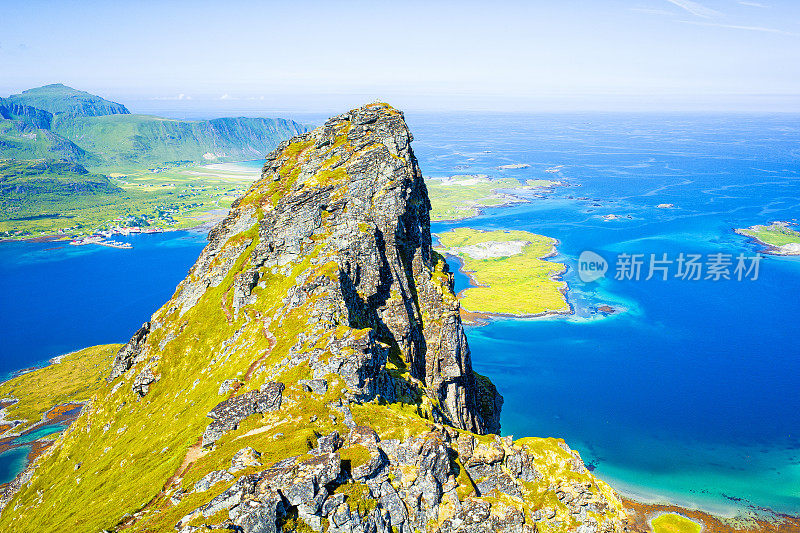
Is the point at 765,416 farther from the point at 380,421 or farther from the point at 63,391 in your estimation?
the point at 63,391

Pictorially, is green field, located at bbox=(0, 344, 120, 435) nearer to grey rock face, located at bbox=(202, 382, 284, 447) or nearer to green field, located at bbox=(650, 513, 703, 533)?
grey rock face, located at bbox=(202, 382, 284, 447)

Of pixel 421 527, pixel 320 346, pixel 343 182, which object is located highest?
pixel 343 182

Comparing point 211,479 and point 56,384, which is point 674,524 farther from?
point 56,384

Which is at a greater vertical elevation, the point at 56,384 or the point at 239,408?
the point at 239,408

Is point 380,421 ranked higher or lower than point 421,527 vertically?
higher

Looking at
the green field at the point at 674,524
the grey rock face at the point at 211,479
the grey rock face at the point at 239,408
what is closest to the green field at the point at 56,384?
the grey rock face at the point at 239,408

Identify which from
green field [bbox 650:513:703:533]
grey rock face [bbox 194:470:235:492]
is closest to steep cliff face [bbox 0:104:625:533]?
grey rock face [bbox 194:470:235:492]

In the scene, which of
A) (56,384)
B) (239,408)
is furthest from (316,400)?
(56,384)

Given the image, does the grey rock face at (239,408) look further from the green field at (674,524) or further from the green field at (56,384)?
the green field at (56,384)

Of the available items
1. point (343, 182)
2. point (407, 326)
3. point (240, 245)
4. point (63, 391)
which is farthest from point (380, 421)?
point (63, 391)
